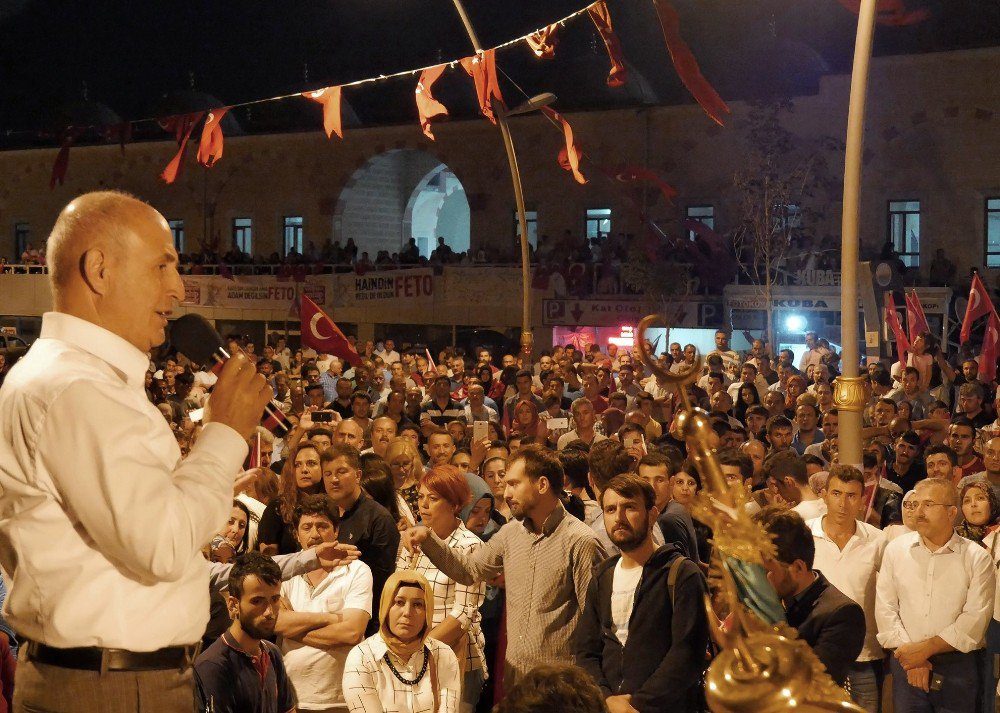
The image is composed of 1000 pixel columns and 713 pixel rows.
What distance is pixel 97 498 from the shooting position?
7.85 feet

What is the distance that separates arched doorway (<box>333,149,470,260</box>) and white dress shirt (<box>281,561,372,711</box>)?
32388mm

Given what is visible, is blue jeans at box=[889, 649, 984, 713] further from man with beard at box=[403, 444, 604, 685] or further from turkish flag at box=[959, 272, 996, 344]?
turkish flag at box=[959, 272, 996, 344]

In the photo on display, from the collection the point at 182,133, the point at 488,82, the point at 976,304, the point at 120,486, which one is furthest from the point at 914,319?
the point at 120,486

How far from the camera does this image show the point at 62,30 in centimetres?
2855

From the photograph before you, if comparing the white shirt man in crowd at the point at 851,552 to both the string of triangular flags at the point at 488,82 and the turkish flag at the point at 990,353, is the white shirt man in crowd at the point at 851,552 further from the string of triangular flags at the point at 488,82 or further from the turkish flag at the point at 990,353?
the turkish flag at the point at 990,353

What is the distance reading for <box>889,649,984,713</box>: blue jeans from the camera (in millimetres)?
6512

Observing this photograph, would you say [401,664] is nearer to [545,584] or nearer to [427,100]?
[545,584]

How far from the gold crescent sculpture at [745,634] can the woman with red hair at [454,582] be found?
4516 millimetres

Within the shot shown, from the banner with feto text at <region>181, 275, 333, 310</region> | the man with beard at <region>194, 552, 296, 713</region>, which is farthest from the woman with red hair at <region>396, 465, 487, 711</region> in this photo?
the banner with feto text at <region>181, 275, 333, 310</region>

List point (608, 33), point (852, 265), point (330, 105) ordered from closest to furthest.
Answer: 1. point (852, 265)
2. point (608, 33)
3. point (330, 105)

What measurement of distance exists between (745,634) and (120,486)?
1172mm

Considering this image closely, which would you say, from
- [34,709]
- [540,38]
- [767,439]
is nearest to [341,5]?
[540,38]

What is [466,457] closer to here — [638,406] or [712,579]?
[638,406]

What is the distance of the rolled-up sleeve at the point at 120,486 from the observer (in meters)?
2.38
